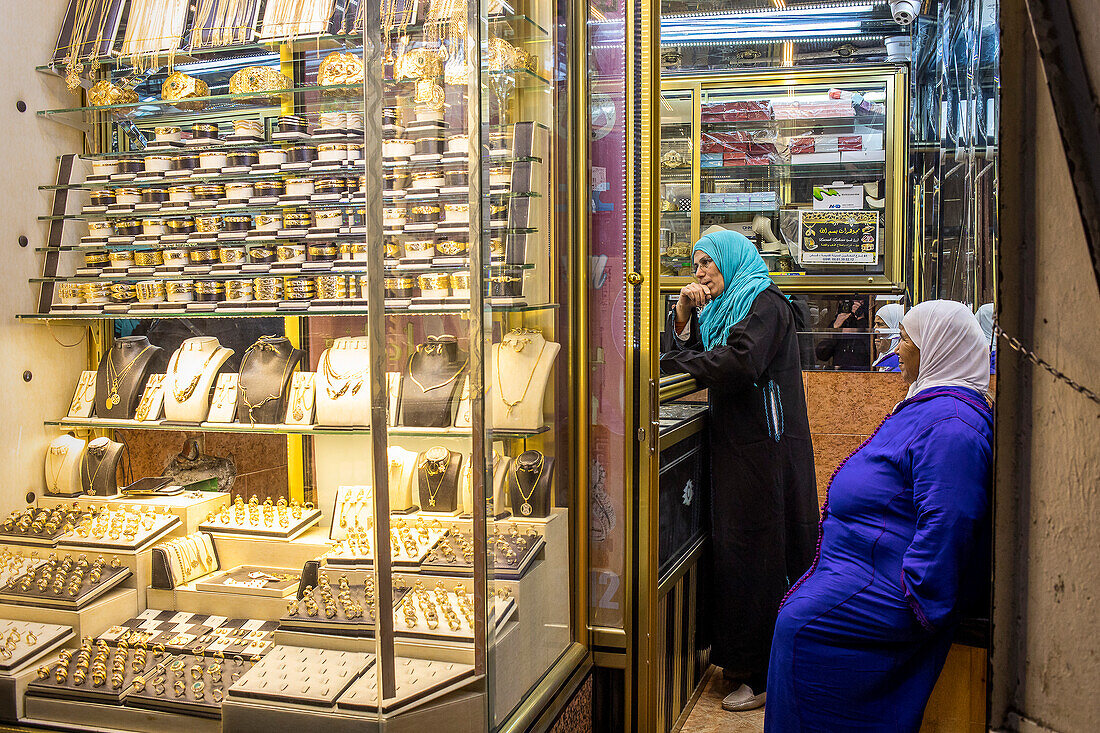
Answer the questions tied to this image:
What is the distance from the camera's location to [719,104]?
190 inches

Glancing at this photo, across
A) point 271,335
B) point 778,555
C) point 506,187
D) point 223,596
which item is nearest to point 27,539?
point 223,596

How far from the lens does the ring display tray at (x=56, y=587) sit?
2.37m

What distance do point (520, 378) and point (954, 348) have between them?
1147 millimetres

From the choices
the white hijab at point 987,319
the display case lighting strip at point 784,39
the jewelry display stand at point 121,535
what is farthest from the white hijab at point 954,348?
the display case lighting strip at point 784,39

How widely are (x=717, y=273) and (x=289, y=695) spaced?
2382 millimetres

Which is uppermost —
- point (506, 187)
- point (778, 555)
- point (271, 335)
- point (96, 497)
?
point (506, 187)

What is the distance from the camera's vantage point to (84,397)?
2898mm

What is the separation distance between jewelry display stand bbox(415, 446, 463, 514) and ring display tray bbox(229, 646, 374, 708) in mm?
391

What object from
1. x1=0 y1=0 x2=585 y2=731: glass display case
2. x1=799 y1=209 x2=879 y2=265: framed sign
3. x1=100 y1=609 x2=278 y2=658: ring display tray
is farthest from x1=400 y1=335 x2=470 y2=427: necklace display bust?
x1=799 y1=209 x2=879 y2=265: framed sign

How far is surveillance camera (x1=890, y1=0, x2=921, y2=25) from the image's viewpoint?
4359 mm

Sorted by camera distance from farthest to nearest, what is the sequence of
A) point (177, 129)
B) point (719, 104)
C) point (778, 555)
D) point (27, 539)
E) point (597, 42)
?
1. point (719, 104)
2. point (778, 555)
3. point (177, 129)
4. point (27, 539)
5. point (597, 42)

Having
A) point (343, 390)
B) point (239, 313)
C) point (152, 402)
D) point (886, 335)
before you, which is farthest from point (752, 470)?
point (152, 402)

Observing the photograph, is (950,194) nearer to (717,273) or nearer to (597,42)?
(717,273)

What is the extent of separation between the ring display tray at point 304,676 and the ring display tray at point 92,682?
0.42 meters
